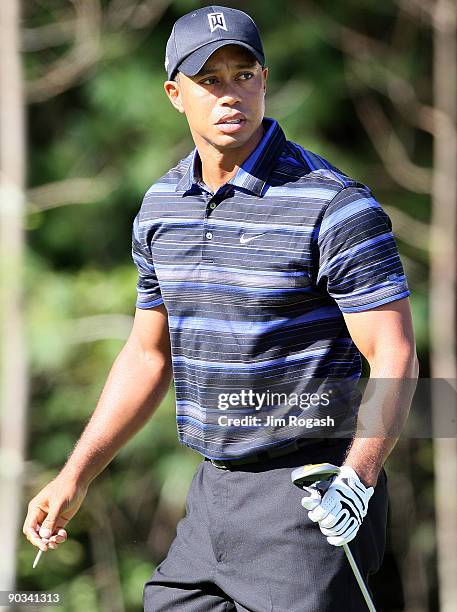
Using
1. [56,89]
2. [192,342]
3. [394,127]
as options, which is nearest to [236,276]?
[192,342]

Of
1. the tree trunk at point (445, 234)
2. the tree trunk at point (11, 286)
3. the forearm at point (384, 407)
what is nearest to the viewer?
the forearm at point (384, 407)

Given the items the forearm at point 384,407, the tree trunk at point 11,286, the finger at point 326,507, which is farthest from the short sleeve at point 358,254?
the tree trunk at point 11,286

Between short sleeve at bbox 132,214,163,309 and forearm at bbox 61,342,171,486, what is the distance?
5.1 inches

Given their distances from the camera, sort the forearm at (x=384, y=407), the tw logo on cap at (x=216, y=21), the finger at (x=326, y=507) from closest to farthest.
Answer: the finger at (x=326, y=507) < the forearm at (x=384, y=407) < the tw logo on cap at (x=216, y=21)

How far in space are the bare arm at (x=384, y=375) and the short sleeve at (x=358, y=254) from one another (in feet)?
0.10

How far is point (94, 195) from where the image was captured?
7.30m

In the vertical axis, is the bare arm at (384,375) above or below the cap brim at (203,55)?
below

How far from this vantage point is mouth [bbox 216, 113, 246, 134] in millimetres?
2520

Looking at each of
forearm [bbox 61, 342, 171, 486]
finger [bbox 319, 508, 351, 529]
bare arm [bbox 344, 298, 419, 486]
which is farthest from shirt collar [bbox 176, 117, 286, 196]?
finger [bbox 319, 508, 351, 529]

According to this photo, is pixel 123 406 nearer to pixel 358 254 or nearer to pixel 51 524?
pixel 51 524

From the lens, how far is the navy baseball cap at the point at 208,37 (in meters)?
2.51

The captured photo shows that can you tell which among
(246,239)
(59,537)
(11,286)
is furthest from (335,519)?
(11,286)

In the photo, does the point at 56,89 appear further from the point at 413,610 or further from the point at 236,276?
the point at 236,276

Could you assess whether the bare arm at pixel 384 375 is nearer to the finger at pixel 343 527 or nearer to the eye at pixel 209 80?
the finger at pixel 343 527
